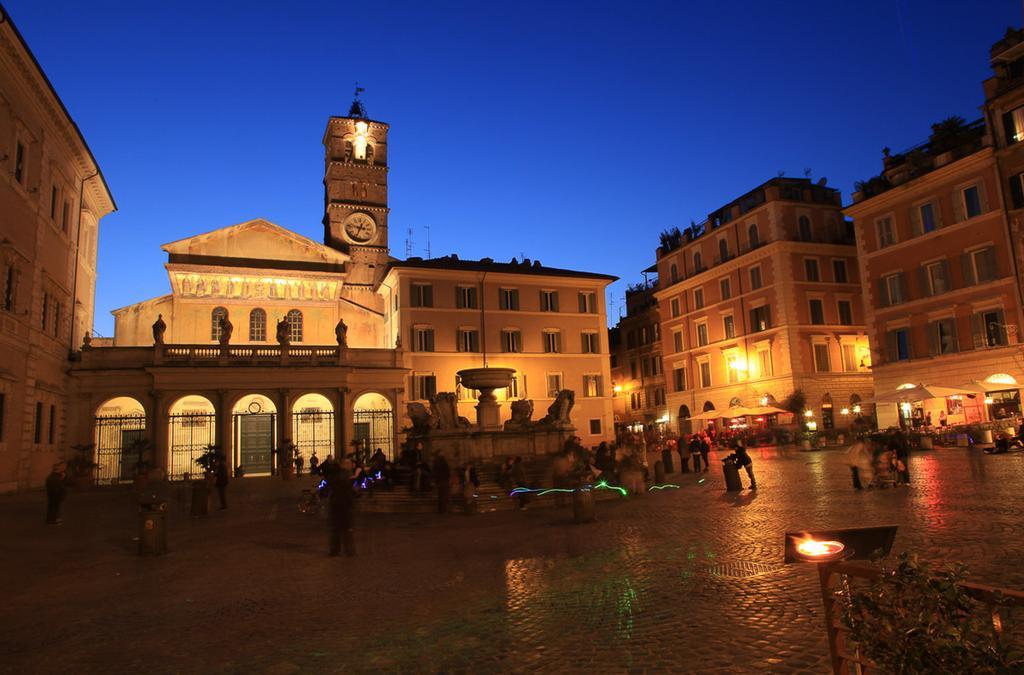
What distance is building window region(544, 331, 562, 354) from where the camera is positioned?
46.1m

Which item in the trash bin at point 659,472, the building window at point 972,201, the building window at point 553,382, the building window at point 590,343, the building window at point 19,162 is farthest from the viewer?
the building window at point 590,343

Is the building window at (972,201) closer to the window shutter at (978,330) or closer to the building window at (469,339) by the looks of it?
the window shutter at (978,330)

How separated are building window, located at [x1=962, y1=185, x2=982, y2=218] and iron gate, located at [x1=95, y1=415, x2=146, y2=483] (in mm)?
38486

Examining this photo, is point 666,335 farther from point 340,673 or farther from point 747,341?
point 340,673

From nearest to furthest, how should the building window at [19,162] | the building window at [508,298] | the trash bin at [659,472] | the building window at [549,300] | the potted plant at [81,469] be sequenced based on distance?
the trash bin at [659,472] → the building window at [19,162] → the potted plant at [81,469] → the building window at [508,298] → the building window at [549,300]

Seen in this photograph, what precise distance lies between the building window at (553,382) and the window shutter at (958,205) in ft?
77.7

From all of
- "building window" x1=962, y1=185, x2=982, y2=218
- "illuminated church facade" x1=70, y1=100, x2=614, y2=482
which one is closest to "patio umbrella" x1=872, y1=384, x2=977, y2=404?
"building window" x1=962, y1=185, x2=982, y2=218

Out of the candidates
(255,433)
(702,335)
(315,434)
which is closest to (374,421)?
(315,434)

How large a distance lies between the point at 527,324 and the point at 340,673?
135ft

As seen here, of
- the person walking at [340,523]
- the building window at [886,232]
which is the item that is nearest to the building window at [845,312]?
the building window at [886,232]

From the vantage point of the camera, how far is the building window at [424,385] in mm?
42156

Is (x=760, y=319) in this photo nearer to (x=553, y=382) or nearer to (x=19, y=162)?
(x=553, y=382)

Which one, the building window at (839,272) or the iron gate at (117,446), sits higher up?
the building window at (839,272)

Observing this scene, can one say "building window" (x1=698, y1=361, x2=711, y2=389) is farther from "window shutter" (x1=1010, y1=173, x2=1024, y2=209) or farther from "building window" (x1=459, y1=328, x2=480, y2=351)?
"window shutter" (x1=1010, y1=173, x2=1024, y2=209)
